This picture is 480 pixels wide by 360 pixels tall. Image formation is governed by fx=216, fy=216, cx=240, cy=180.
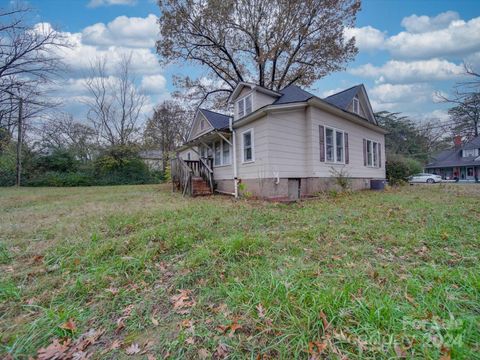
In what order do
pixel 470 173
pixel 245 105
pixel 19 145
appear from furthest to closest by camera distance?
pixel 470 173
pixel 19 145
pixel 245 105

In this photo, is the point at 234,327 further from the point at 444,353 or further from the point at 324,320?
the point at 444,353

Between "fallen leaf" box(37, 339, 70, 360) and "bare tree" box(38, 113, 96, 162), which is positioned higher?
"bare tree" box(38, 113, 96, 162)

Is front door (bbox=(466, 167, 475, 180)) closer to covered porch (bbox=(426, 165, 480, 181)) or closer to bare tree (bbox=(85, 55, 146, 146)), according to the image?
covered porch (bbox=(426, 165, 480, 181))

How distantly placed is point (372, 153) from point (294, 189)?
22.7 ft

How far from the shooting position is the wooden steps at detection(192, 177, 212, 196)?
10.9m

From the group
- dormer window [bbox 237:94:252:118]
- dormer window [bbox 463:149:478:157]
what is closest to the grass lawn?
dormer window [bbox 237:94:252:118]

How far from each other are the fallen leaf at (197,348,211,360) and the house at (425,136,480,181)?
121 ft

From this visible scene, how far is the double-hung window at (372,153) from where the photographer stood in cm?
1242

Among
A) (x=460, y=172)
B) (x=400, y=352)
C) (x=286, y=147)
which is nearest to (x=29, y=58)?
(x=286, y=147)

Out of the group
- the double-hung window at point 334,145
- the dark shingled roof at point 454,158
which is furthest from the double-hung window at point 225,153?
the dark shingled roof at point 454,158

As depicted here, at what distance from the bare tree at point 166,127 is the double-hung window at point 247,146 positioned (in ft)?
58.2

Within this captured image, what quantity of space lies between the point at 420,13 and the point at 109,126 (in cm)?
2611

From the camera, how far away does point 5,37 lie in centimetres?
1014

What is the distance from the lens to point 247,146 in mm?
9734
